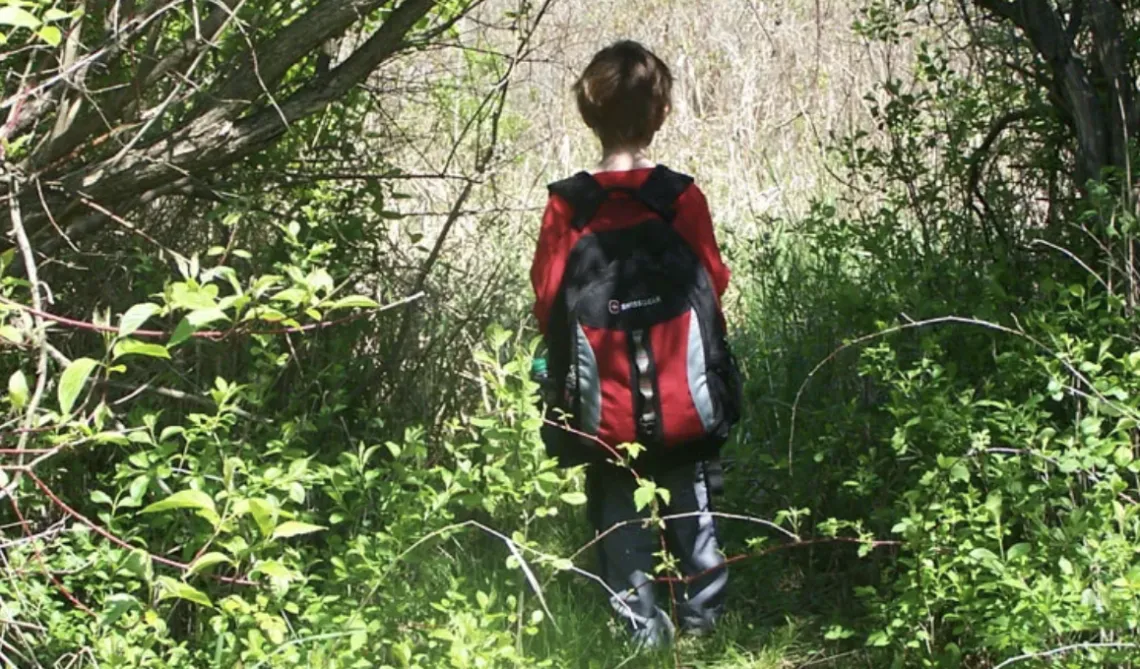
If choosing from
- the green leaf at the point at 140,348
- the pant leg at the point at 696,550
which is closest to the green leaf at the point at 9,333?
the green leaf at the point at 140,348

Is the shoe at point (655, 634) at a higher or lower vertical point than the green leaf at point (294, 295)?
lower

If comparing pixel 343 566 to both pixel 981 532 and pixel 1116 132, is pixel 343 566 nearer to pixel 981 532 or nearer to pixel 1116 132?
pixel 981 532

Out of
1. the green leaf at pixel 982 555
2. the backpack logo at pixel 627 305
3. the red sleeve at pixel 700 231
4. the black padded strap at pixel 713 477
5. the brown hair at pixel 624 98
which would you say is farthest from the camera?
the black padded strap at pixel 713 477

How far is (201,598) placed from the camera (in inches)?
115

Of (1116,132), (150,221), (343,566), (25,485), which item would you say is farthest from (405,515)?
(1116,132)

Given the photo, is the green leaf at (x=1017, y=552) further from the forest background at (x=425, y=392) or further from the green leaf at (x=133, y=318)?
the green leaf at (x=133, y=318)

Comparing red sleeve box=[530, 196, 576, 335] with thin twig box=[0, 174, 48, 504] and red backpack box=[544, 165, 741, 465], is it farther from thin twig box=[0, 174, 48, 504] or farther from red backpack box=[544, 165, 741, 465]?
thin twig box=[0, 174, 48, 504]

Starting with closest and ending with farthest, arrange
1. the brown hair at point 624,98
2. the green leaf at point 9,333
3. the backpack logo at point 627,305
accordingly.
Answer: the green leaf at point 9,333
the backpack logo at point 627,305
the brown hair at point 624,98

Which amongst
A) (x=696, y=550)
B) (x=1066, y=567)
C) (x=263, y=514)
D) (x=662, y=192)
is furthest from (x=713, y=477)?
(x=263, y=514)

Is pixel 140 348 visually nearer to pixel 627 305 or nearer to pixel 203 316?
pixel 203 316

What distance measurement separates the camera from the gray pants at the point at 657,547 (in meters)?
4.16

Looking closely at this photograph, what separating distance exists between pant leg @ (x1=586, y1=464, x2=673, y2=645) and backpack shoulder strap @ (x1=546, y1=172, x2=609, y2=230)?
2.22 feet

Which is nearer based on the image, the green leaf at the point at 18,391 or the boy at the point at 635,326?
the green leaf at the point at 18,391

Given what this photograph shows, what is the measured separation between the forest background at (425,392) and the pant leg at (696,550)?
0.08 metres
